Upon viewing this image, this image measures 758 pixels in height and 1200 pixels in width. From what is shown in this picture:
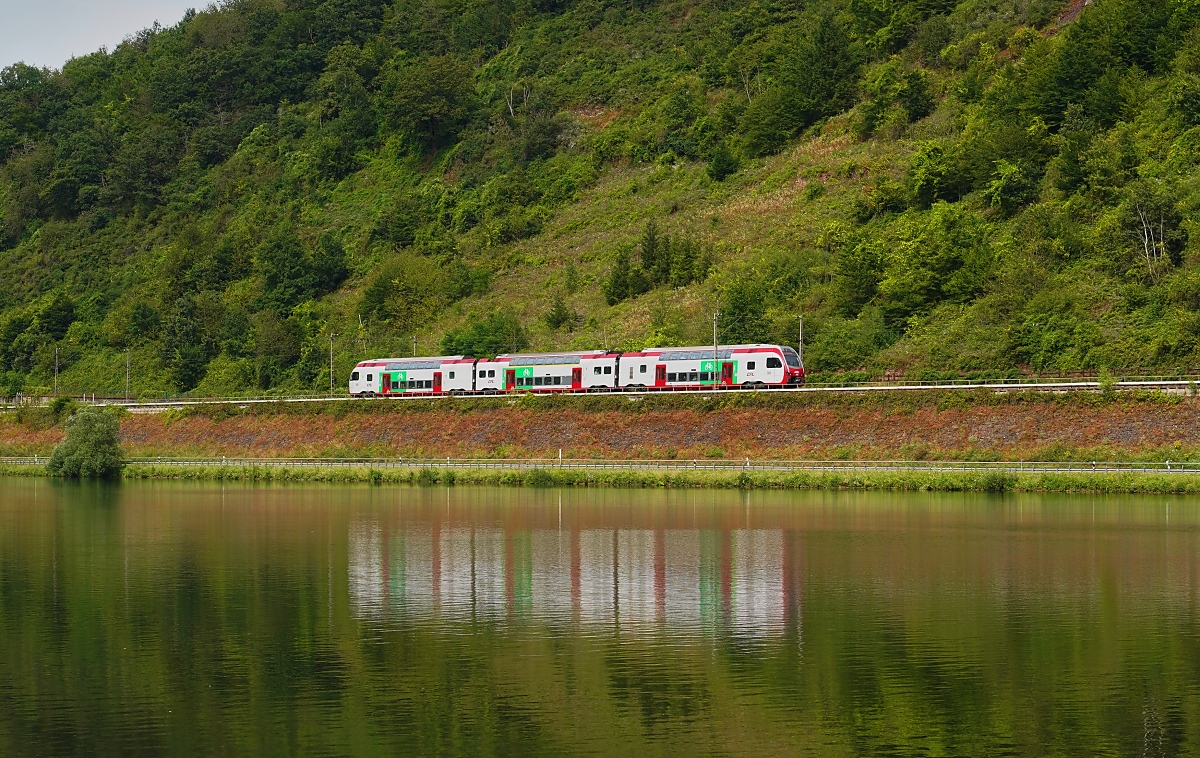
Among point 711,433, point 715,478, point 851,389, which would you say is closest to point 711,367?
point 711,433

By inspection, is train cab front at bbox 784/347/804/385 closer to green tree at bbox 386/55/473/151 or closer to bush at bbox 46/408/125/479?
bush at bbox 46/408/125/479

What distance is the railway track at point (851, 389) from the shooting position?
75.9 m

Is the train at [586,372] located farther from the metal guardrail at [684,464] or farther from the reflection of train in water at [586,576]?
the reflection of train in water at [586,576]

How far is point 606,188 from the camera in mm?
142000

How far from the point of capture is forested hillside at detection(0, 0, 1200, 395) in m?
96.2

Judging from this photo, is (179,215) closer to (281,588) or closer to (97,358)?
(97,358)

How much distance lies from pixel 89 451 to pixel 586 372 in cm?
3320

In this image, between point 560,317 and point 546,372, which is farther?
point 560,317

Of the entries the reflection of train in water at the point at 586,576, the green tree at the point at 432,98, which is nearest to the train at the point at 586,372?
the reflection of train in water at the point at 586,576

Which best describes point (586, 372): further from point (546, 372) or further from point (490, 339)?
point (490, 339)

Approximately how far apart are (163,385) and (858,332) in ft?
222

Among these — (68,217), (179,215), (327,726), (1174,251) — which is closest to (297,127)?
(179,215)

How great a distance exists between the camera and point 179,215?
547ft

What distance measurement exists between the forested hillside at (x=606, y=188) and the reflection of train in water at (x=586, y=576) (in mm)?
42268
